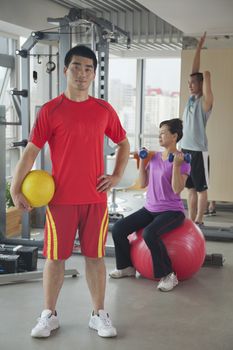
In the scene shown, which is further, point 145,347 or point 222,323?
point 222,323

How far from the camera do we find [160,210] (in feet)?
11.0

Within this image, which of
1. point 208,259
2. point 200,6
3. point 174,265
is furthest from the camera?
point 200,6

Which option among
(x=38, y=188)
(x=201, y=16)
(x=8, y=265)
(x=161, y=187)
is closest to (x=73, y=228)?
(x=38, y=188)

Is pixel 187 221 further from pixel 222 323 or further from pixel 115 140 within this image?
pixel 115 140

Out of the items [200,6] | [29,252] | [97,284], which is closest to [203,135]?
[200,6]

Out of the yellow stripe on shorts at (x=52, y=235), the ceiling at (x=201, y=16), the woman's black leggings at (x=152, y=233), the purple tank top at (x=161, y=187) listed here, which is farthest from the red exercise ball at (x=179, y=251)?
the ceiling at (x=201, y=16)

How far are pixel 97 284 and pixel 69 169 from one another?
0.68m

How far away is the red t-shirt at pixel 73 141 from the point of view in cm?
228

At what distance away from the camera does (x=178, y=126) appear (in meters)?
3.31

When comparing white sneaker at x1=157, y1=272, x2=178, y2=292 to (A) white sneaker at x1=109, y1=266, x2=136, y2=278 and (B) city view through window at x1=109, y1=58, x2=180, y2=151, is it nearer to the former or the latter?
(A) white sneaker at x1=109, y1=266, x2=136, y2=278

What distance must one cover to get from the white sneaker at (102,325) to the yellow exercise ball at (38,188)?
2.48 ft

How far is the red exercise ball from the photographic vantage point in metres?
3.24

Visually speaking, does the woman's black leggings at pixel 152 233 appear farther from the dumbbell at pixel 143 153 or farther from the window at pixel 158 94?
the window at pixel 158 94

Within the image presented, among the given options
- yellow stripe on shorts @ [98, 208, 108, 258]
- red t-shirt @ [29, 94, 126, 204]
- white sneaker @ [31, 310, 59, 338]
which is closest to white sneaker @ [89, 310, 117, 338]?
white sneaker @ [31, 310, 59, 338]
